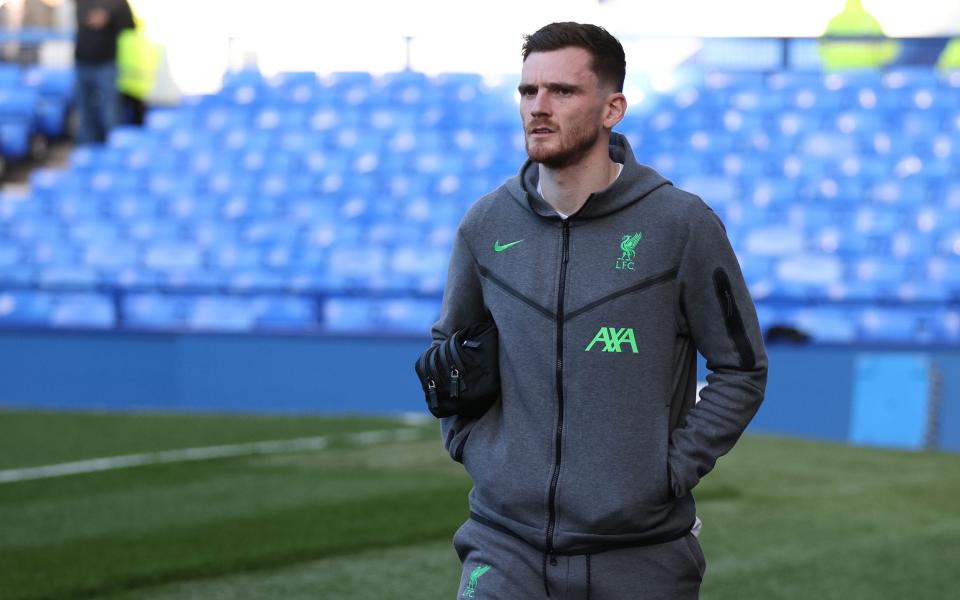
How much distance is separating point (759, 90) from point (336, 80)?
5671 millimetres

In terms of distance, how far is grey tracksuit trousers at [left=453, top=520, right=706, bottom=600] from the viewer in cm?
324

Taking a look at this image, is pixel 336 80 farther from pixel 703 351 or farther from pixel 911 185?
pixel 703 351

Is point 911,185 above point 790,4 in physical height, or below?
below

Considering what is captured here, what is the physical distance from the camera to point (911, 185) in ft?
55.8

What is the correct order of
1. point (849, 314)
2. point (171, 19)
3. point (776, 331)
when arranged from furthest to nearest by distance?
point (171, 19), point (849, 314), point (776, 331)

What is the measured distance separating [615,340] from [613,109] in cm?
54

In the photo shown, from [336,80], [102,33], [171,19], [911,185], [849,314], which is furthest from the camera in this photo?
[171,19]

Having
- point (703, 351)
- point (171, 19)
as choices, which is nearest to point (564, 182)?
point (703, 351)

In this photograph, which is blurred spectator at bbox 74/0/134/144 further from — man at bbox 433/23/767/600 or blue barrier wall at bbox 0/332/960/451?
man at bbox 433/23/767/600

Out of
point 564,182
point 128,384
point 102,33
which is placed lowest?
point 128,384

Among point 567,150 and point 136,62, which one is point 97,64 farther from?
point 567,150

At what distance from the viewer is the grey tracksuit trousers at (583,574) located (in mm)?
3238

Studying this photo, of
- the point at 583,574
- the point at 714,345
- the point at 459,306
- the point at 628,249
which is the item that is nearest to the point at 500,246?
the point at 459,306

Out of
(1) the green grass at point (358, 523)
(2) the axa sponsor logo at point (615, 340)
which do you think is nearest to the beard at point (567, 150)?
(2) the axa sponsor logo at point (615, 340)
